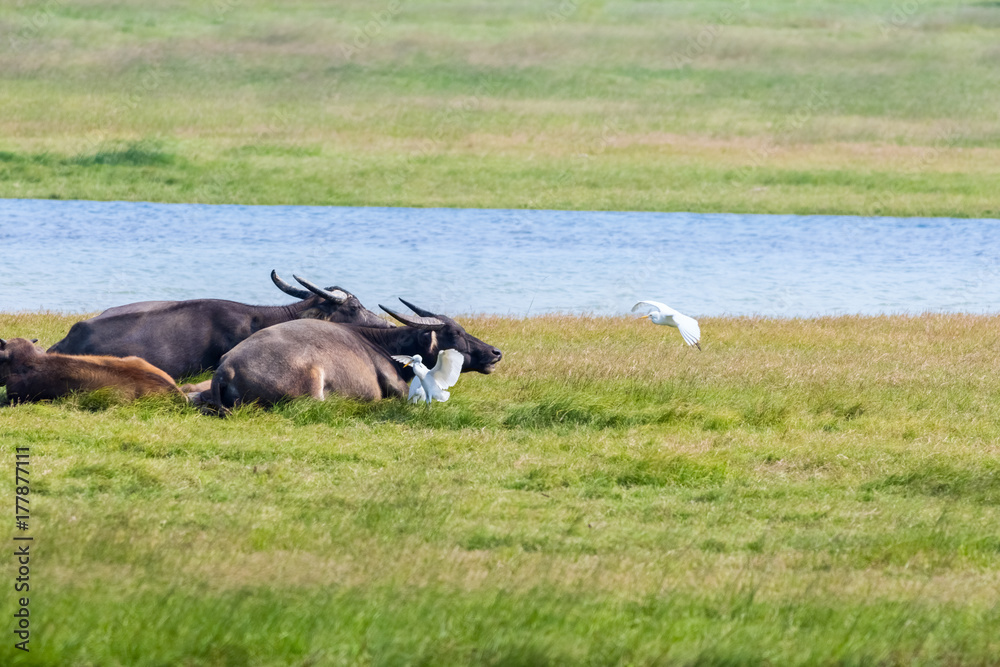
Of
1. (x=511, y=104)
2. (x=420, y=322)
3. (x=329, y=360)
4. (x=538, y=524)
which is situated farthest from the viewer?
(x=511, y=104)

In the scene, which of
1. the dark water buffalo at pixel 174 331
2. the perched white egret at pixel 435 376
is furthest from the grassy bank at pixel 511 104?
the perched white egret at pixel 435 376

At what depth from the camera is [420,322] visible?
12492mm

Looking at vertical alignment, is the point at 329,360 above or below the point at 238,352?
below

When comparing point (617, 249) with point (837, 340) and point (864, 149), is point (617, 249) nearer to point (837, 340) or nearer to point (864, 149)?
point (837, 340)

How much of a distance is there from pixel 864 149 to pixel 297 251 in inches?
822

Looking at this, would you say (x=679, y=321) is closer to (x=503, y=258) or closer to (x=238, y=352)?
(x=238, y=352)

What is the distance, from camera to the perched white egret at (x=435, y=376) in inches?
427

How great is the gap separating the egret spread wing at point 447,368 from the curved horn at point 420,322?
33.4 inches

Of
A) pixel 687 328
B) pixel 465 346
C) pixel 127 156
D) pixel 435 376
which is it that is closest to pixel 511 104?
pixel 127 156

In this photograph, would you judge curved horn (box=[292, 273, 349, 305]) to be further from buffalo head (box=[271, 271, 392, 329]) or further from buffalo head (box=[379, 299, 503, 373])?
buffalo head (box=[379, 299, 503, 373])

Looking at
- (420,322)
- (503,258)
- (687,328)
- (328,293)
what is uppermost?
(328,293)

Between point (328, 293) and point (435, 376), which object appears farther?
point (328, 293)

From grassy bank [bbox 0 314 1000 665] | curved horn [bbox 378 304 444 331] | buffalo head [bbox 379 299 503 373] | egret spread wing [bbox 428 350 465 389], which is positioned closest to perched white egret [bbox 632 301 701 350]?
grassy bank [bbox 0 314 1000 665]

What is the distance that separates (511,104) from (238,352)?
120 feet
